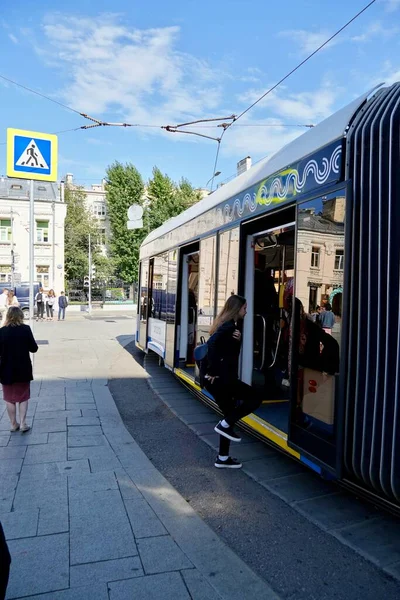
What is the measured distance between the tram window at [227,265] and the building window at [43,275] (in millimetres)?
37566

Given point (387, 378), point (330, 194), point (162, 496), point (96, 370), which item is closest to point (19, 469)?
point (162, 496)

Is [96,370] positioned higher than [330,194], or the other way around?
[330,194]

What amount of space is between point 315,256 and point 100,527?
8.38 ft

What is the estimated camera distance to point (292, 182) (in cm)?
396

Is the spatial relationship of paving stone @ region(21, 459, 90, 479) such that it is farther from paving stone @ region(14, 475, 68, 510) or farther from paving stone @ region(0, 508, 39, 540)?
paving stone @ region(0, 508, 39, 540)

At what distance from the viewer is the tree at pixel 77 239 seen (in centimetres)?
4834

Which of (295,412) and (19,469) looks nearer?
(295,412)

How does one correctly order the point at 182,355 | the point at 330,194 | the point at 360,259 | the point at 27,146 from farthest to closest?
the point at 27,146
the point at 182,355
the point at 330,194
the point at 360,259

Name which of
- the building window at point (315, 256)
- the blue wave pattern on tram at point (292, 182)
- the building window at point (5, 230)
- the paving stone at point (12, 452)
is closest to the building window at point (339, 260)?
the building window at point (315, 256)

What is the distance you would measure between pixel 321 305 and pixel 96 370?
7.20 meters

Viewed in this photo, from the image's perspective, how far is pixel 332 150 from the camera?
135 inches

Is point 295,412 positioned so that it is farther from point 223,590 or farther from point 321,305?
point 223,590

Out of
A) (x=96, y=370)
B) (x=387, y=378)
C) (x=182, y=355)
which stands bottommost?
(x=96, y=370)

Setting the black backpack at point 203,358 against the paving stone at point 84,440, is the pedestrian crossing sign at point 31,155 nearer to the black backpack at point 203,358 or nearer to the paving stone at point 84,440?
the paving stone at point 84,440
